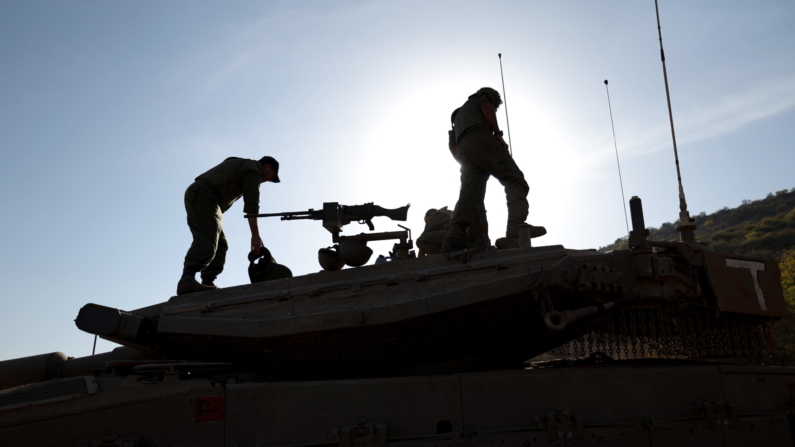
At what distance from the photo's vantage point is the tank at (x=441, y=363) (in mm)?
4770

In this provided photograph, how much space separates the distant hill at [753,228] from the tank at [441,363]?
19672 mm

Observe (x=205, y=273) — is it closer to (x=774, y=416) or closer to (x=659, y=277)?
(x=659, y=277)

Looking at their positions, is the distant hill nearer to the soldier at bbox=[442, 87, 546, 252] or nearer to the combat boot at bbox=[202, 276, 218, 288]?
the soldier at bbox=[442, 87, 546, 252]

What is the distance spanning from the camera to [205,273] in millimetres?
7105

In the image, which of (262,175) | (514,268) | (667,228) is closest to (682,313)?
(514,268)

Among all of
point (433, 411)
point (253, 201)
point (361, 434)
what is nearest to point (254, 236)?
point (253, 201)

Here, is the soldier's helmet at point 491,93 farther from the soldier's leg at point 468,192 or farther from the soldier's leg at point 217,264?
the soldier's leg at point 217,264

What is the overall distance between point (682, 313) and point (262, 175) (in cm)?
454

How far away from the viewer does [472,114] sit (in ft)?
21.3

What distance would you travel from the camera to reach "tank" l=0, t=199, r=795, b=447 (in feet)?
15.6

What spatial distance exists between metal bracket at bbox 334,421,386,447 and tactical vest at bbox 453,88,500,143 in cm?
312

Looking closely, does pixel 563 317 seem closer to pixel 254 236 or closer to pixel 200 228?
pixel 254 236

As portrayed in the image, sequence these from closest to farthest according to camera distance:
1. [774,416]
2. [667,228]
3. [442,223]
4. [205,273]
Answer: [774,416] < [205,273] < [442,223] < [667,228]

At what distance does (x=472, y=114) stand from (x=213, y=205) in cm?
289
